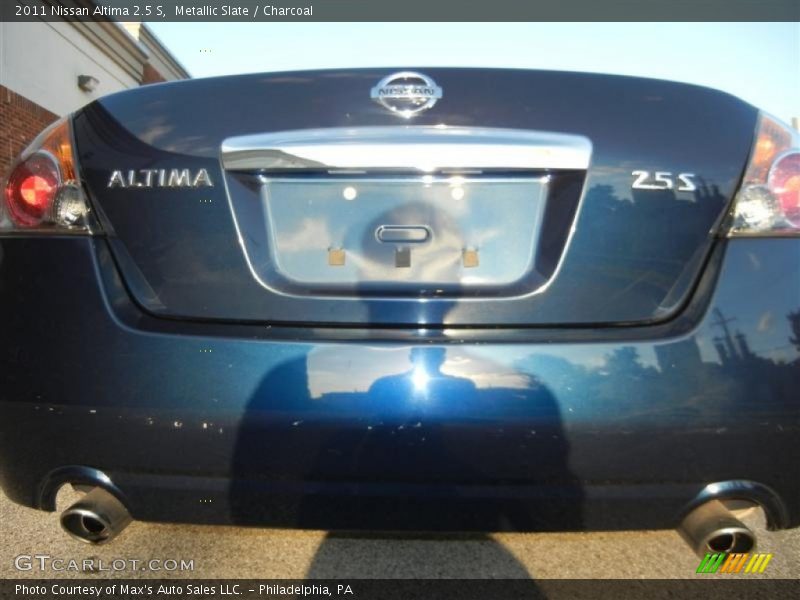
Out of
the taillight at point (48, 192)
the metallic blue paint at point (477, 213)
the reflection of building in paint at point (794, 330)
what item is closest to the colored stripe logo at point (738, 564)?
the reflection of building in paint at point (794, 330)

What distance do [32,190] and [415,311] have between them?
0.97 m

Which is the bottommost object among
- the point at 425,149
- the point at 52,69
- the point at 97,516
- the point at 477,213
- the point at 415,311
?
the point at 52,69

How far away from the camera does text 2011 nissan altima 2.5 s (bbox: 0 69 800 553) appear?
4.17 ft

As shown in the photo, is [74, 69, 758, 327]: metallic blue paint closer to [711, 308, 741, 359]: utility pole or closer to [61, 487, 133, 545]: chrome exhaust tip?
[711, 308, 741, 359]: utility pole

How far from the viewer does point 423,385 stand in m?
1.27

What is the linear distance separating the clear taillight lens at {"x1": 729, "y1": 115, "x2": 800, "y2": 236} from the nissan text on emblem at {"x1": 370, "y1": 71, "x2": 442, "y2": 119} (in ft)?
2.37

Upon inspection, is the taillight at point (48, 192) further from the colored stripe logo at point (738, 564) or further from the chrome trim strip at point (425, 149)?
the colored stripe logo at point (738, 564)

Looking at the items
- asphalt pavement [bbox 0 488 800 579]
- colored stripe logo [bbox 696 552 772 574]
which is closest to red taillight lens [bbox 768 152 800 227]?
colored stripe logo [bbox 696 552 772 574]

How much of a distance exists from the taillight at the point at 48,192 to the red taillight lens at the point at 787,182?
156 cm

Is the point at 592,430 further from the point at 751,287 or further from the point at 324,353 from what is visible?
the point at 324,353

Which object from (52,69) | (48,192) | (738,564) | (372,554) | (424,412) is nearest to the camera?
(424,412)

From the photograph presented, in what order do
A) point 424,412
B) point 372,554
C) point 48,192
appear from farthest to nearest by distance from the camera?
point 372,554
point 48,192
point 424,412

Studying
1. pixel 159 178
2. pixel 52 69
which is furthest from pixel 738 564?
pixel 52 69

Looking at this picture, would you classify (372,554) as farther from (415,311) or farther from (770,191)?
(770,191)
